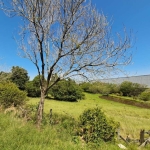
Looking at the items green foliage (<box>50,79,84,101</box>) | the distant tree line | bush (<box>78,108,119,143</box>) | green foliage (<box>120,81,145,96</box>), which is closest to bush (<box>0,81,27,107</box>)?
the distant tree line

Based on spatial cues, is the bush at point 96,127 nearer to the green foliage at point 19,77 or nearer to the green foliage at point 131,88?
the green foliage at point 19,77

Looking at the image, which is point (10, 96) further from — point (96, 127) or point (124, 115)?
point (124, 115)

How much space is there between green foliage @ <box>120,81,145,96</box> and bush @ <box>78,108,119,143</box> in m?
31.4

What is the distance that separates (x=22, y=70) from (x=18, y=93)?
20956 millimetres

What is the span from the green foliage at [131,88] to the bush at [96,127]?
31.4 meters

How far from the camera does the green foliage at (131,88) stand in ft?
118

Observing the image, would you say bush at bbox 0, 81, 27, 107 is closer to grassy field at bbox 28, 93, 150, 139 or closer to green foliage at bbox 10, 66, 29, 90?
grassy field at bbox 28, 93, 150, 139

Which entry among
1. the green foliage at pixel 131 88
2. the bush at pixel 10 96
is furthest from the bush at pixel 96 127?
the green foliage at pixel 131 88

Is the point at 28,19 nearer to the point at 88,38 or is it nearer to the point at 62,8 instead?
the point at 62,8

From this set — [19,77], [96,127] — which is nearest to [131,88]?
[19,77]

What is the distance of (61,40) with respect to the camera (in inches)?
256

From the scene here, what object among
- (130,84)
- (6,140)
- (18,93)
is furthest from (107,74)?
(130,84)

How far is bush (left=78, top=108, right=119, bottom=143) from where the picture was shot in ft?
18.7

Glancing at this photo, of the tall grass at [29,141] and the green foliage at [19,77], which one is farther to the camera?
the green foliage at [19,77]
